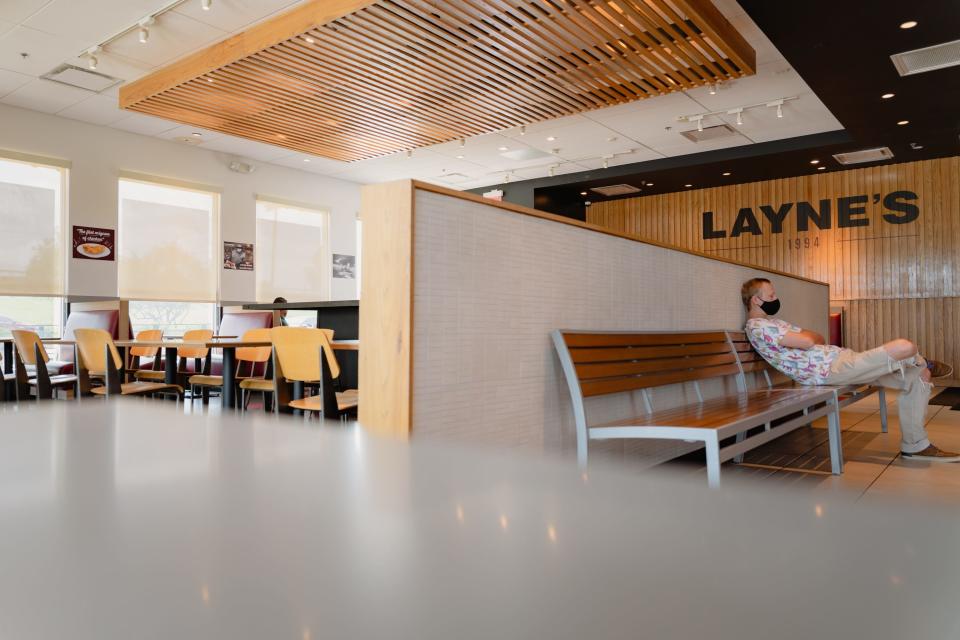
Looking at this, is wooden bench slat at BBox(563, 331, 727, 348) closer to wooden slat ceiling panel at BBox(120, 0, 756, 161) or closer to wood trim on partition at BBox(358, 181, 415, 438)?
wood trim on partition at BBox(358, 181, 415, 438)

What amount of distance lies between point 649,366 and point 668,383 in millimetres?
226

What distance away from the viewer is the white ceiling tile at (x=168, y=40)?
227 inches

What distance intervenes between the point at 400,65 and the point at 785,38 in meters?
3.08

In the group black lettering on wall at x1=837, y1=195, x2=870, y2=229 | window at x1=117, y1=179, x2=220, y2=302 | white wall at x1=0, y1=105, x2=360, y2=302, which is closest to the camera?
white wall at x1=0, y1=105, x2=360, y2=302

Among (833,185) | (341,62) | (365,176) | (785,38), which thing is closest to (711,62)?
(785,38)

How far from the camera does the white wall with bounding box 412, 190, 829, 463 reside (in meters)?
2.12

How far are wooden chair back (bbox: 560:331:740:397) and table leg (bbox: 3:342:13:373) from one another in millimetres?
5831

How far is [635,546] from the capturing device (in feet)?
0.61

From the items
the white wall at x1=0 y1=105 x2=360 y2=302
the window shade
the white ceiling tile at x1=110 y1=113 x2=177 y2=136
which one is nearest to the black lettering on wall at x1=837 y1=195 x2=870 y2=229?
the white wall at x1=0 y1=105 x2=360 y2=302

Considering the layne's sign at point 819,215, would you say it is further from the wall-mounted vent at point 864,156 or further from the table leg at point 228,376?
the table leg at point 228,376

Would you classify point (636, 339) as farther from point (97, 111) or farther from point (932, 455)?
point (97, 111)

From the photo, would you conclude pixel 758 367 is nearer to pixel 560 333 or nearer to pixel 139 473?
pixel 560 333

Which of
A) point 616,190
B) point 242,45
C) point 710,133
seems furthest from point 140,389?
point 616,190

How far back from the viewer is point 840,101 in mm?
6867
